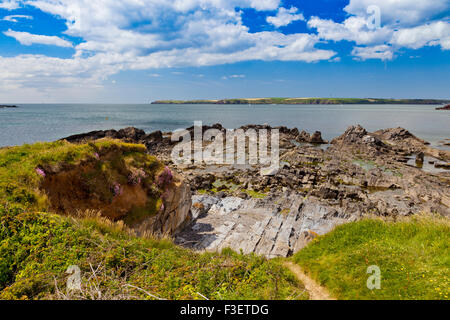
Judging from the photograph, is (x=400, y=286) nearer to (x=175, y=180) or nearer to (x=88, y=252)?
(x=88, y=252)

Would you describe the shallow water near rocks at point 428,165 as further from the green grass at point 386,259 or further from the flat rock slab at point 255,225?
the green grass at point 386,259

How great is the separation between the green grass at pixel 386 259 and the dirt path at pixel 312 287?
0.23 m

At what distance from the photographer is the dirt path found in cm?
867

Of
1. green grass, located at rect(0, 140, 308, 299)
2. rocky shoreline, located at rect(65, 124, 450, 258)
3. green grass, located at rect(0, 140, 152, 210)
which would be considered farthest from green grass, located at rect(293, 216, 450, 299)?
green grass, located at rect(0, 140, 152, 210)

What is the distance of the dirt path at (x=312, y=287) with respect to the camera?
867 centimetres

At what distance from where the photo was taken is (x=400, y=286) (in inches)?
310

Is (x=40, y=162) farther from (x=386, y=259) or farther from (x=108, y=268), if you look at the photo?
(x=386, y=259)

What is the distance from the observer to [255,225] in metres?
19.9

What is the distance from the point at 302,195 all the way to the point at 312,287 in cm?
2156

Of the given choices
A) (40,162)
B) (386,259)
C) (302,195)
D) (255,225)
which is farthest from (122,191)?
(302,195)

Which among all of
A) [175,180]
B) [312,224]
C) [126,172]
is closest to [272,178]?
[312,224]

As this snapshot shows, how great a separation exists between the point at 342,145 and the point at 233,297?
66688 mm

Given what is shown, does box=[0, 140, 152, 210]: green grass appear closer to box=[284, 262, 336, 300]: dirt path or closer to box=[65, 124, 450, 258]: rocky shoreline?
box=[65, 124, 450, 258]: rocky shoreline
